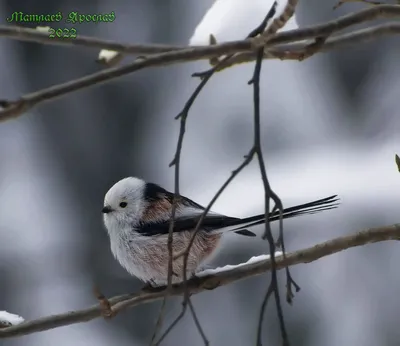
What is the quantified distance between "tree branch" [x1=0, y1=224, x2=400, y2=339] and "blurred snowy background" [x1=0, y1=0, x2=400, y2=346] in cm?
243

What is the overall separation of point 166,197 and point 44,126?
2936 mm

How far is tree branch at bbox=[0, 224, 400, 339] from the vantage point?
1545mm

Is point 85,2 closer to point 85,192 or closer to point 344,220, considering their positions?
point 85,192

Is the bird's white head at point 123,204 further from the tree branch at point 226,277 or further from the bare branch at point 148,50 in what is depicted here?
the bare branch at point 148,50

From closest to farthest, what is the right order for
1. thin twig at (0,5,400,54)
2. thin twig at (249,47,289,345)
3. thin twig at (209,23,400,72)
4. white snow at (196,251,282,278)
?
thin twig at (249,47,289,345)
thin twig at (0,5,400,54)
thin twig at (209,23,400,72)
white snow at (196,251,282,278)

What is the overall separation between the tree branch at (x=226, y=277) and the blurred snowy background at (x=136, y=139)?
2426 millimetres

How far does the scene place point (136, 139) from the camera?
487 centimetres

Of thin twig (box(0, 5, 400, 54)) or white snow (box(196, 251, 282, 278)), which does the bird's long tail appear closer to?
white snow (box(196, 251, 282, 278))

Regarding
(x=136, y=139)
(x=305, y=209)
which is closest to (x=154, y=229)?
(x=305, y=209)

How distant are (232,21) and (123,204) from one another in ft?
2.51

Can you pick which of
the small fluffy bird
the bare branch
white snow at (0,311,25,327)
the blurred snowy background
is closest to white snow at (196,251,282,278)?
the small fluffy bird

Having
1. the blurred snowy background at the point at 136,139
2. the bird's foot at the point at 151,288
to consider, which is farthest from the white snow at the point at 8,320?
the blurred snowy background at the point at 136,139

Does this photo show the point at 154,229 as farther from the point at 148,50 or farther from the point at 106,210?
the point at 148,50

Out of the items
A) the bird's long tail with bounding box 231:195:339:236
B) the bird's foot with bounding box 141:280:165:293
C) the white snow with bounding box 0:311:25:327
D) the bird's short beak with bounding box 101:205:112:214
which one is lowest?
the white snow with bounding box 0:311:25:327
